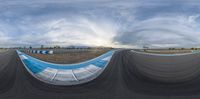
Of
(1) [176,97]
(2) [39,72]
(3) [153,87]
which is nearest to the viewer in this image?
(1) [176,97]

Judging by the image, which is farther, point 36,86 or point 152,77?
point 152,77

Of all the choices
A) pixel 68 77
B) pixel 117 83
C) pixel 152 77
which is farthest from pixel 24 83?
pixel 152 77

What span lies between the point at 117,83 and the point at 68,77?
3173mm

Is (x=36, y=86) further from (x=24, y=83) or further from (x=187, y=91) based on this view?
(x=187, y=91)

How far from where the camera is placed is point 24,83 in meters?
16.1

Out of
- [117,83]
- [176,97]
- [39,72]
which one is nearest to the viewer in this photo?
[176,97]

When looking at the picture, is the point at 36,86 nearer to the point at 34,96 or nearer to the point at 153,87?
the point at 34,96

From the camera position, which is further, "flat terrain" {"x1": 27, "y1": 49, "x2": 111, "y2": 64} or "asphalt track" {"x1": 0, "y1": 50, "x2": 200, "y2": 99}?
"flat terrain" {"x1": 27, "y1": 49, "x2": 111, "y2": 64}

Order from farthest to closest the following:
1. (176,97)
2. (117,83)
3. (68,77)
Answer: (68,77) → (117,83) → (176,97)

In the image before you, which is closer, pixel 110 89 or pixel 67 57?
pixel 110 89

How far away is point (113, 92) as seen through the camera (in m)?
13.2

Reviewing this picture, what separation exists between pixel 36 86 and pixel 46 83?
83cm

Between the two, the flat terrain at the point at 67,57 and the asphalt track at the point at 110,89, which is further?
the flat terrain at the point at 67,57

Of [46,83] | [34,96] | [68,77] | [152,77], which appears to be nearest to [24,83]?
[46,83]
